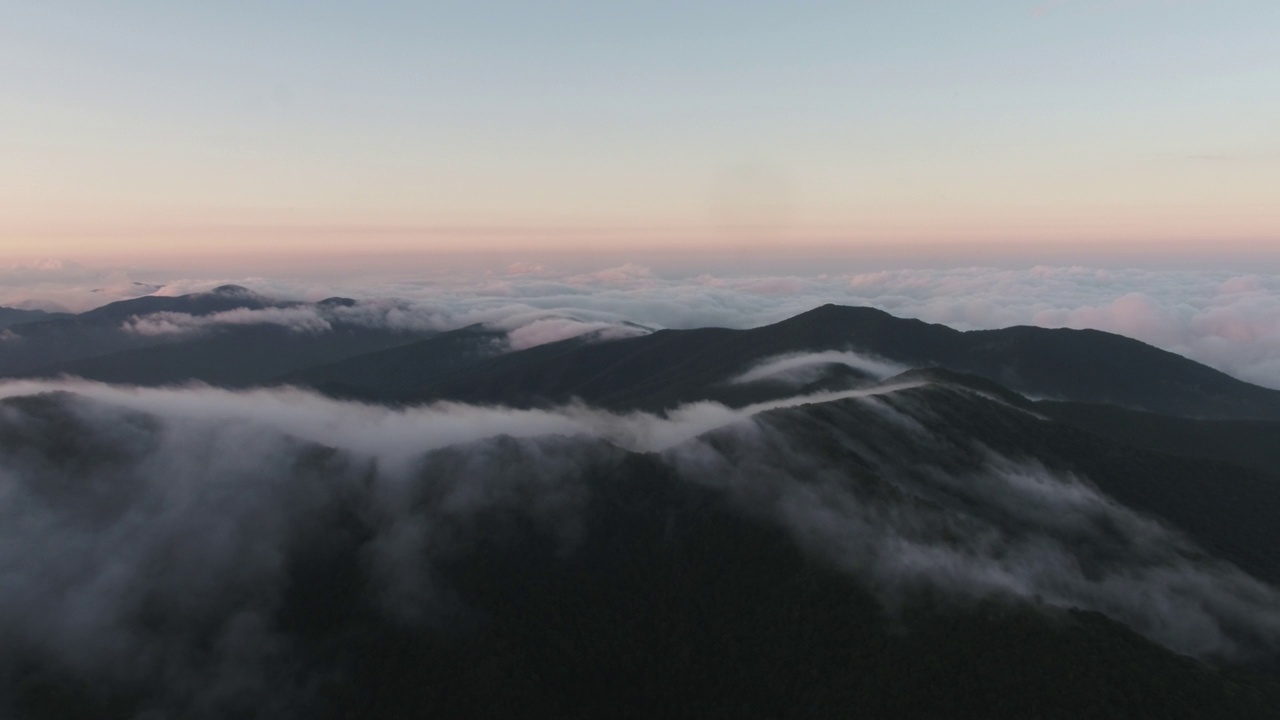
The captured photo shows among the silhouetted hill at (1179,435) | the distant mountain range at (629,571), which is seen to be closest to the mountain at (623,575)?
the distant mountain range at (629,571)

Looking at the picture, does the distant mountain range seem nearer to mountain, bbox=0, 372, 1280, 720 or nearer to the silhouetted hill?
mountain, bbox=0, 372, 1280, 720

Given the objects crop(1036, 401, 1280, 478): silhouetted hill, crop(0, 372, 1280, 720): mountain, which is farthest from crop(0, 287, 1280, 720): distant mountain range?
crop(1036, 401, 1280, 478): silhouetted hill

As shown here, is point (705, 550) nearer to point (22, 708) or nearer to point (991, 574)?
point (991, 574)

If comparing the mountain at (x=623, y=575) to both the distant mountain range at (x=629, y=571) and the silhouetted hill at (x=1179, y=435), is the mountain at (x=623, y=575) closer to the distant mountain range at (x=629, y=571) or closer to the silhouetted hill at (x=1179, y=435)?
the distant mountain range at (x=629, y=571)

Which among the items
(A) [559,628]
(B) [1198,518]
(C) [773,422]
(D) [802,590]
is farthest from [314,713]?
(B) [1198,518]

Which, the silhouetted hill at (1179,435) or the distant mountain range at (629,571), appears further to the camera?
Result: the silhouetted hill at (1179,435)

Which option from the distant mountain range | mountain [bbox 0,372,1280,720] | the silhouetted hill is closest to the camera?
mountain [bbox 0,372,1280,720]
